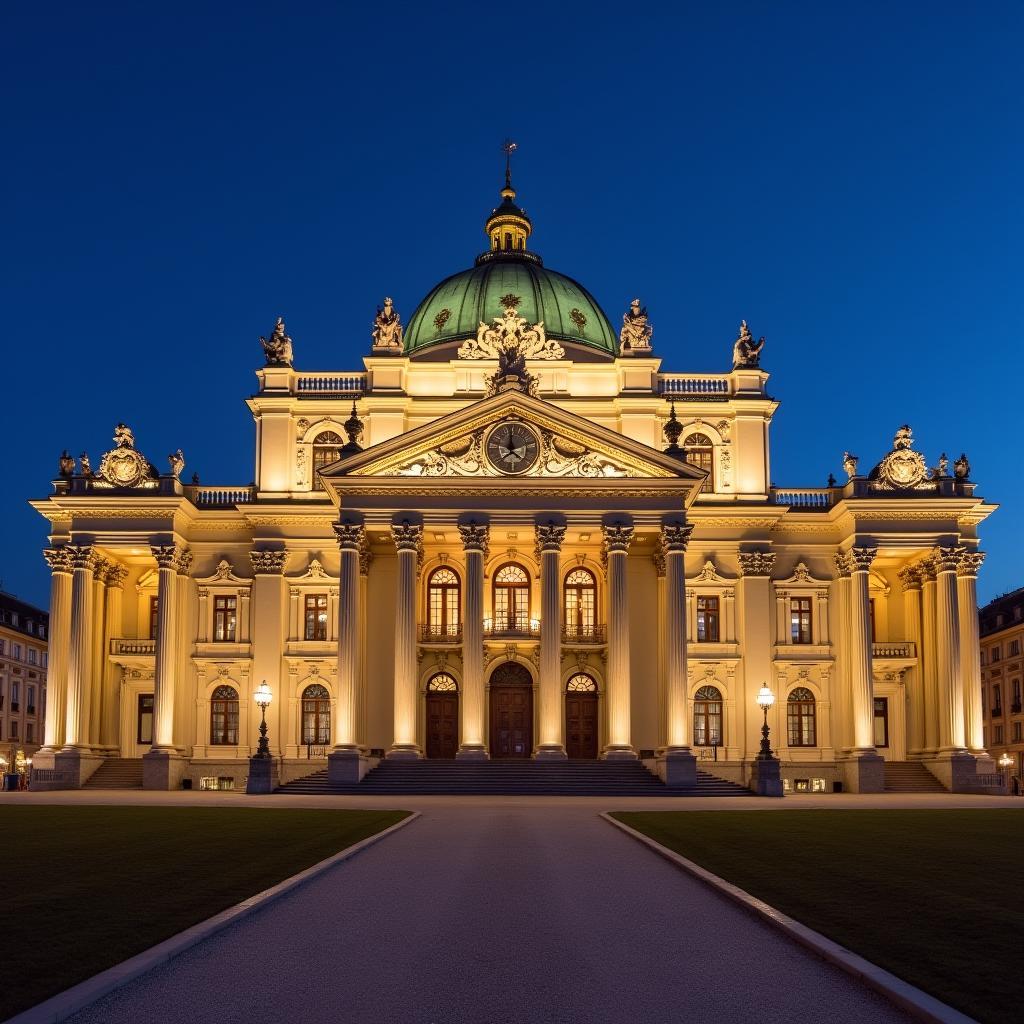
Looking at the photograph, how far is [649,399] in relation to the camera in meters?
66.6

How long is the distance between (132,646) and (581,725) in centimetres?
2338

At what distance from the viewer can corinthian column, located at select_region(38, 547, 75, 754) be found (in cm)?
6153

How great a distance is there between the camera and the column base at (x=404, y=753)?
55.5 m

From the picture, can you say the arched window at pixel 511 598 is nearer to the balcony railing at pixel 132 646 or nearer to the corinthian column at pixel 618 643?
the corinthian column at pixel 618 643

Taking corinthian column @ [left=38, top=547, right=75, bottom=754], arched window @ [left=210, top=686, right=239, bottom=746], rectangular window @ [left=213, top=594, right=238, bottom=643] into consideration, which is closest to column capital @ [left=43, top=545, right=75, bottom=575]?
corinthian column @ [left=38, top=547, right=75, bottom=754]

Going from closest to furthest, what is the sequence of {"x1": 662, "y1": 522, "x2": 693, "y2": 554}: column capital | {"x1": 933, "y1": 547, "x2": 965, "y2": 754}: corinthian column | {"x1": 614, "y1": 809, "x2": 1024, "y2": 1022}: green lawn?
{"x1": 614, "y1": 809, "x2": 1024, "y2": 1022}: green lawn
{"x1": 662, "y1": 522, "x2": 693, "y2": 554}: column capital
{"x1": 933, "y1": 547, "x2": 965, "y2": 754}: corinthian column

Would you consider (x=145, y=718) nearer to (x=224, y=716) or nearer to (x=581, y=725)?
(x=224, y=716)

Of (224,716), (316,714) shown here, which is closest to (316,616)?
(316,714)

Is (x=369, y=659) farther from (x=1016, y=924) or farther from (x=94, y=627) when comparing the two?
(x=1016, y=924)

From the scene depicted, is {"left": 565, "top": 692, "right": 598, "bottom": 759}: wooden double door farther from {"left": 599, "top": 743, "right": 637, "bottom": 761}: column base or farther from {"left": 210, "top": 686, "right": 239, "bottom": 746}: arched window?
{"left": 210, "top": 686, "right": 239, "bottom": 746}: arched window

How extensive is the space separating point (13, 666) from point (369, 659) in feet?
178

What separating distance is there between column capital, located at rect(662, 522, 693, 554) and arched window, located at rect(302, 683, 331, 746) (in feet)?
62.6

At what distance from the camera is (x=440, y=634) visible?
210ft

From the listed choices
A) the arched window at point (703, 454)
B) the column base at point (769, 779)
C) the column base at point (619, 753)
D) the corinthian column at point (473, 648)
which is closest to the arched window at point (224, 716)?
the corinthian column at point (473, 648)
